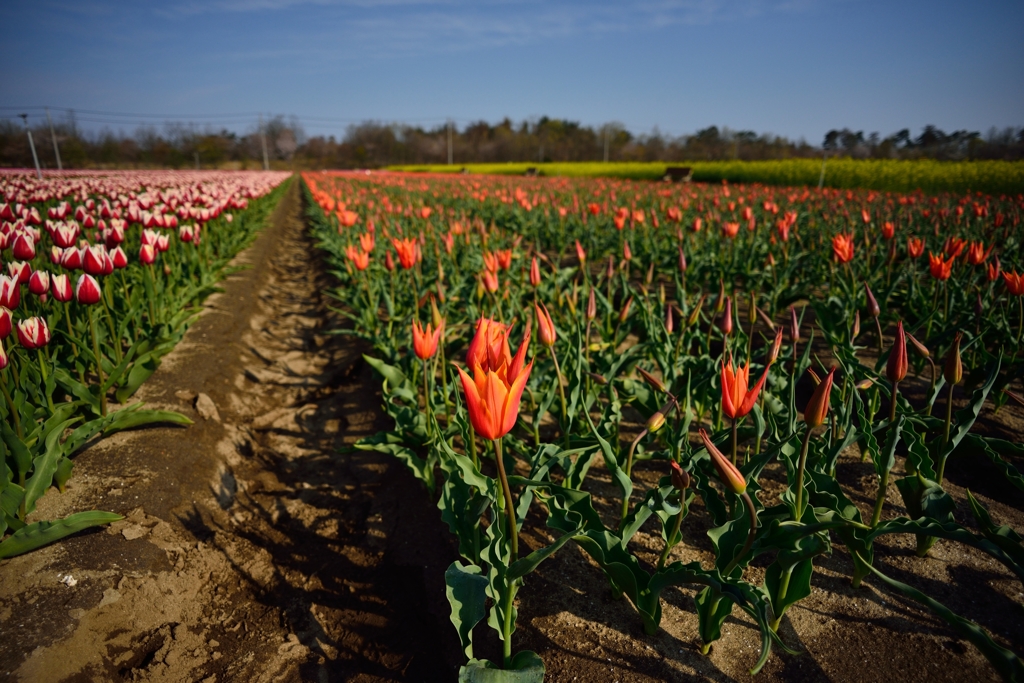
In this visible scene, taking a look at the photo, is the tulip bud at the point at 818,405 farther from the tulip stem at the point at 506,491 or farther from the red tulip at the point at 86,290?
the red tulip at the point at 86,290

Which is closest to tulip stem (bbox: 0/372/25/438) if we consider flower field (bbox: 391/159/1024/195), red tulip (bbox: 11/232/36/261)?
red tulip (bbox: 11/232/36/261)

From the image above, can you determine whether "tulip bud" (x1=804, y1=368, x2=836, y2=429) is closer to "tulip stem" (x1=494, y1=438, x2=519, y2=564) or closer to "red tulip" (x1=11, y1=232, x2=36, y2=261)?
"tulip stem" (x1=494, y1=438, x2=519, y2=564)

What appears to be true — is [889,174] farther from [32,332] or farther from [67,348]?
[32,332]

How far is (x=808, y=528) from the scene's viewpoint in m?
1.43

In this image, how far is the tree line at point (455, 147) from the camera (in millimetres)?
34531

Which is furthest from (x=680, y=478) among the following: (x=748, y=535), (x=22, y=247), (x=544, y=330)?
(x=22, y=247)

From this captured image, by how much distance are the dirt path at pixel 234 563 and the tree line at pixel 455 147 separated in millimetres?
20738

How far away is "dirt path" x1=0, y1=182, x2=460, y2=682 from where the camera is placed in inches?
76.5

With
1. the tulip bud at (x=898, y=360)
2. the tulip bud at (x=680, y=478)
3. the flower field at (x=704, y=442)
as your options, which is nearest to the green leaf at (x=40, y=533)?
the flower field at (x=704, y=442)

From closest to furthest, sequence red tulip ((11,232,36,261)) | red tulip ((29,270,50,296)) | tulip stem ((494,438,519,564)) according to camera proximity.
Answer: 1. tulip stem ((494,438,519,564))
2. red tulip ((29,270,50,296))
3. red tulip ((11,232,36,261))

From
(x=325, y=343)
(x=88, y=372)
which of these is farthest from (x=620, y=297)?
(x=88, y=372)

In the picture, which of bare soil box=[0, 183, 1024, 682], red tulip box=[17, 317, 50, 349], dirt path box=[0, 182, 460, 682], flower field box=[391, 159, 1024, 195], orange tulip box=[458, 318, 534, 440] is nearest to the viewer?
orange tulip box=[458, 318, 534, 440]

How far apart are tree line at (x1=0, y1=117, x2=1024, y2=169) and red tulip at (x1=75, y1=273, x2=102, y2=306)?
2130 centimetres

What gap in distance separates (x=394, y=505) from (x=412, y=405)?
0.64m
